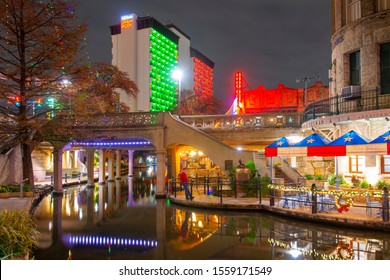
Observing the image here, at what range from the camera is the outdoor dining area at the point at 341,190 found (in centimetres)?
1402

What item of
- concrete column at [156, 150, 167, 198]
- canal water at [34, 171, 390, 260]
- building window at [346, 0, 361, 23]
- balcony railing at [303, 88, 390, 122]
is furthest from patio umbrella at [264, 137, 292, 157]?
building window at [346, 0, 361, 23]

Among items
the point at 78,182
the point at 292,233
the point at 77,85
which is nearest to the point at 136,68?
the point at 78,182

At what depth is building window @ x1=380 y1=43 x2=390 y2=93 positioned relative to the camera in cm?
1866

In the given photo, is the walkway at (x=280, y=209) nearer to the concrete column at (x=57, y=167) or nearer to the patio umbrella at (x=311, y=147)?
the patio umbrella at (x=311, y=147)

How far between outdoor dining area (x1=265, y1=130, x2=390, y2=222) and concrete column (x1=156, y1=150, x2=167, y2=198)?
8.13 metres

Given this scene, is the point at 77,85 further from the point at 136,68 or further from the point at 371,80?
the point at 136,68

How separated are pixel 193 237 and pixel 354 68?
14203 millimetres

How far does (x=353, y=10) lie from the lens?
20.6 m

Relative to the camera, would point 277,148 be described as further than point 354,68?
No

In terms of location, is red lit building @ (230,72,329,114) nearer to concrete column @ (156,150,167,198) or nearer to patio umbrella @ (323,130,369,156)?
concrete column @ (156,150,167,198)

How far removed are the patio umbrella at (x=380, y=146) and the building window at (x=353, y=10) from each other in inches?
355

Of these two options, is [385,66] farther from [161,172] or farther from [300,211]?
[161,172]

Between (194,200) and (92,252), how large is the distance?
987 centimetres

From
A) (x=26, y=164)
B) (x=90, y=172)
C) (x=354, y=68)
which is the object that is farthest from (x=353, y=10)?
(x=90, y=172)
